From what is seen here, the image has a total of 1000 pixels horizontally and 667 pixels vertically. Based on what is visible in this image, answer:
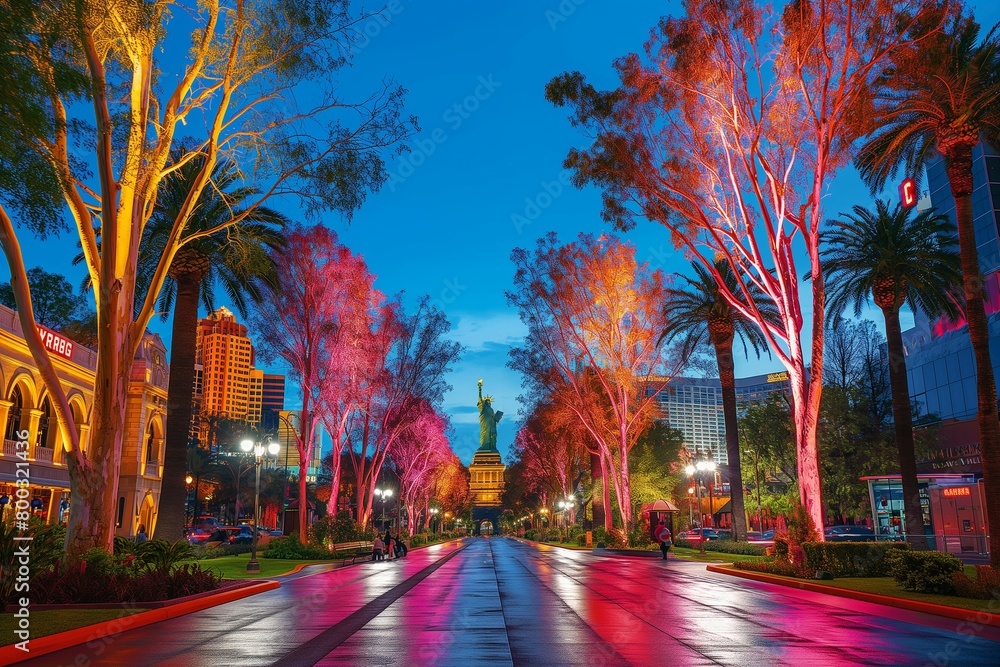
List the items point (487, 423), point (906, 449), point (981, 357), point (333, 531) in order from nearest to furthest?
point (981, 357) → point (906, 449) → point (333, 531) → point (487, 423)

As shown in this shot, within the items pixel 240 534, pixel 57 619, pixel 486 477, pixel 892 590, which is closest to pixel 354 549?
pixel 240 534

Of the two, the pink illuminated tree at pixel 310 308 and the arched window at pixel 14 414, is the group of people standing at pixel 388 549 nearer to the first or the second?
the pink illuminated tree at pixel 310 308

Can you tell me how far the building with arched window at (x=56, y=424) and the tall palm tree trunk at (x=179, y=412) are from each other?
3654 millimetres

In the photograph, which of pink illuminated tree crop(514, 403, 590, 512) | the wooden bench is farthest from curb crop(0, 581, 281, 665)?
pink illuminated tree crop(514, 403, 590, 512)

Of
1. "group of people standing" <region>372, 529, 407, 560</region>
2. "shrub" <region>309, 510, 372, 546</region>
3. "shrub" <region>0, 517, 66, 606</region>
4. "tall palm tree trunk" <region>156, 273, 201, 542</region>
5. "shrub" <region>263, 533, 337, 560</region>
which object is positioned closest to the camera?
"shrub" <region>0, 517, 66, 606</region>

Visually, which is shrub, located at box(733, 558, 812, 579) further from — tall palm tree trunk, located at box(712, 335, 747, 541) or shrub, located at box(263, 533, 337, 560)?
shrub, located at box(263, 533, 337, 560)

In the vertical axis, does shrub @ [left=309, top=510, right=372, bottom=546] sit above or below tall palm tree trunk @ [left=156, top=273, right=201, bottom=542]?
below

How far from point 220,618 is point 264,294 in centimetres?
2425

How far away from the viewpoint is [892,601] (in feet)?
53.5

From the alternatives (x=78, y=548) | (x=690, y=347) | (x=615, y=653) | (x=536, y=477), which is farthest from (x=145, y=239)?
(x=536, y=477)

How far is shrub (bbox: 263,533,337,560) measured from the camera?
37.2 m

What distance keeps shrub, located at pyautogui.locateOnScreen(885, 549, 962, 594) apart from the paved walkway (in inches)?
63.6

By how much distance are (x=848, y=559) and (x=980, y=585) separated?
6808 mm

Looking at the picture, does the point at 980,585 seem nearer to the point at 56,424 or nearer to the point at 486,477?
the point at 56,424
